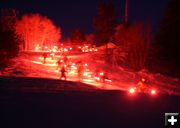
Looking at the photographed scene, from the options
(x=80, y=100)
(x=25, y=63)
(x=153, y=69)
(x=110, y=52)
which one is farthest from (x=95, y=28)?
(x=80, y=100)

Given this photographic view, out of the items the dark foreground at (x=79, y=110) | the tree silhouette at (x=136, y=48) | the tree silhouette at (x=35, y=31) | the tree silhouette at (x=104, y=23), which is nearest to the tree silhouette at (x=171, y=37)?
the tree silhouette at (x=136, y=48)

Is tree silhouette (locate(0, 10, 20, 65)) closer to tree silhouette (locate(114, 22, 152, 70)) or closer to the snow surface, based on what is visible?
the snow surface

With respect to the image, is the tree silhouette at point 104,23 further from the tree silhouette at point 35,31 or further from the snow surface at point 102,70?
the snow surface at point 102,70

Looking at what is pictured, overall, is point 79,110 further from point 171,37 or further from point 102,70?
point 171,37

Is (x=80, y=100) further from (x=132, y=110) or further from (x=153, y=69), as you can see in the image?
(x=153, y=69)

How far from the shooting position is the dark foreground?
35.1 feet

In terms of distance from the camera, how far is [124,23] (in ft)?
165

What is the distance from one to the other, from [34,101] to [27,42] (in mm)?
47750

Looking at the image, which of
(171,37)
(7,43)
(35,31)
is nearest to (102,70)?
(7,43)

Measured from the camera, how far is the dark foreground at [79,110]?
35.1ft

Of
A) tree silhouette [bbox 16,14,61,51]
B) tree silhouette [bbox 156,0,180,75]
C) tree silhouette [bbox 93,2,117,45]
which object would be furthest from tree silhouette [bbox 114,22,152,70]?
tree silhouette [bbox 16,14,61,51]

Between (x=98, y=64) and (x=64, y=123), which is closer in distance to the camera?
(x=64, y=123)

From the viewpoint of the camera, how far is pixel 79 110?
12.0 m

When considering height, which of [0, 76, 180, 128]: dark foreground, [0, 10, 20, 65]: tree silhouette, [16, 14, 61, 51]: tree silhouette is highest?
[16, 14, 61, 51]: tree silhouette
